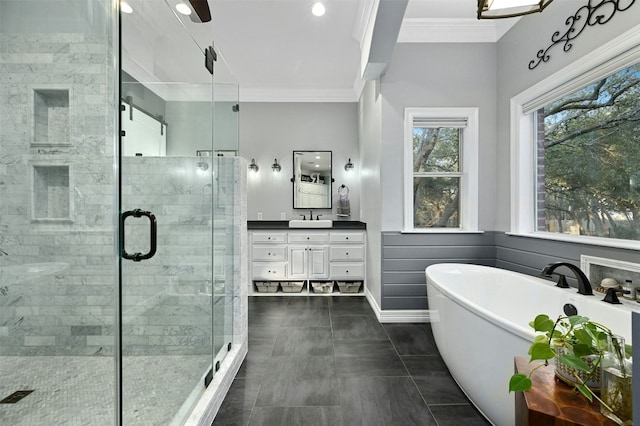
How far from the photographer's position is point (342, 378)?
1.98 meters

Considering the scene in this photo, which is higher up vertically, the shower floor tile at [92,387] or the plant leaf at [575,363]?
the plant leaf at [575,363]

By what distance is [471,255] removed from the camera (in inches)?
119

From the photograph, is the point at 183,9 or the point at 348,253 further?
the point at 348,253

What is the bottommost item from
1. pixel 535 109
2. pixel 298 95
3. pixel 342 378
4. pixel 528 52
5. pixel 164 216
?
pixel 342 378

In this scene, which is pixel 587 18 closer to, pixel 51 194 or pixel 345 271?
pixel 345 271

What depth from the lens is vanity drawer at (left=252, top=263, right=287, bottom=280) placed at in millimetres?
3869

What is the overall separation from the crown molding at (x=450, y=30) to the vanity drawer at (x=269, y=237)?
256cm

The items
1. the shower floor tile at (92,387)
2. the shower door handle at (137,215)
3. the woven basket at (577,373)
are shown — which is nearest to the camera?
the woven basket at (577,373)

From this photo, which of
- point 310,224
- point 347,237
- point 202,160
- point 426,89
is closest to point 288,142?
point 310,224

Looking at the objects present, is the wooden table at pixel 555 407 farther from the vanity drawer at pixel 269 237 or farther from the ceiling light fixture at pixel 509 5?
the vanity drawer at pixel 269 237

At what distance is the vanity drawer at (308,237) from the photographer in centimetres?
388

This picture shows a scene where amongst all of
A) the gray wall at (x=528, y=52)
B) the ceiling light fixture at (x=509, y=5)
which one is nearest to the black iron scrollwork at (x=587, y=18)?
the gray wall at (x=528, y=52)

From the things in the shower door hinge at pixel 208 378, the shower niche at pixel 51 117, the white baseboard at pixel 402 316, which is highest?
the shower niche at pixel 51 117

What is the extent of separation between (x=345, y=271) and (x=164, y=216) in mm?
2685
